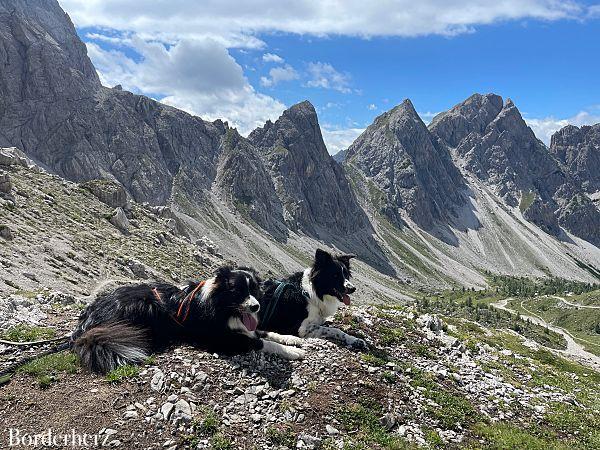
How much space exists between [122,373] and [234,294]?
3.21 m

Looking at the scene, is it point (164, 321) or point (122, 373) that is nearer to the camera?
point (122, 373)

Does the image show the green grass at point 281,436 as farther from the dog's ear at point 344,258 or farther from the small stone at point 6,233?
the small stone at point 6,233

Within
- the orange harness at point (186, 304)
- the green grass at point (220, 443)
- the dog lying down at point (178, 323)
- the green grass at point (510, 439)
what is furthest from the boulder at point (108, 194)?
the green grass at point (510, 439)

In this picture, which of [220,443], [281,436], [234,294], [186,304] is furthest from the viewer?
[186,304]

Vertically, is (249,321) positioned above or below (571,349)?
above

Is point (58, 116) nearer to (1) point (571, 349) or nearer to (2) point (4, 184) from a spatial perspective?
(2) point (4, 184)

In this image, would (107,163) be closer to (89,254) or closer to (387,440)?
(89,254)

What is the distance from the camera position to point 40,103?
169 m

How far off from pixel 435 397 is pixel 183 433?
646 cm

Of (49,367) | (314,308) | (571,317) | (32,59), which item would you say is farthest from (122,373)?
(32,59)

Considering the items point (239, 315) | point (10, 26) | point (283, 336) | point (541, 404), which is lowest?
point (541, 404)

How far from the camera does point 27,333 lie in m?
12.9

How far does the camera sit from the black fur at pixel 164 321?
412 inches

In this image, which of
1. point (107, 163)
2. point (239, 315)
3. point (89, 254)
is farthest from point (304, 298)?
point (107, 163)
